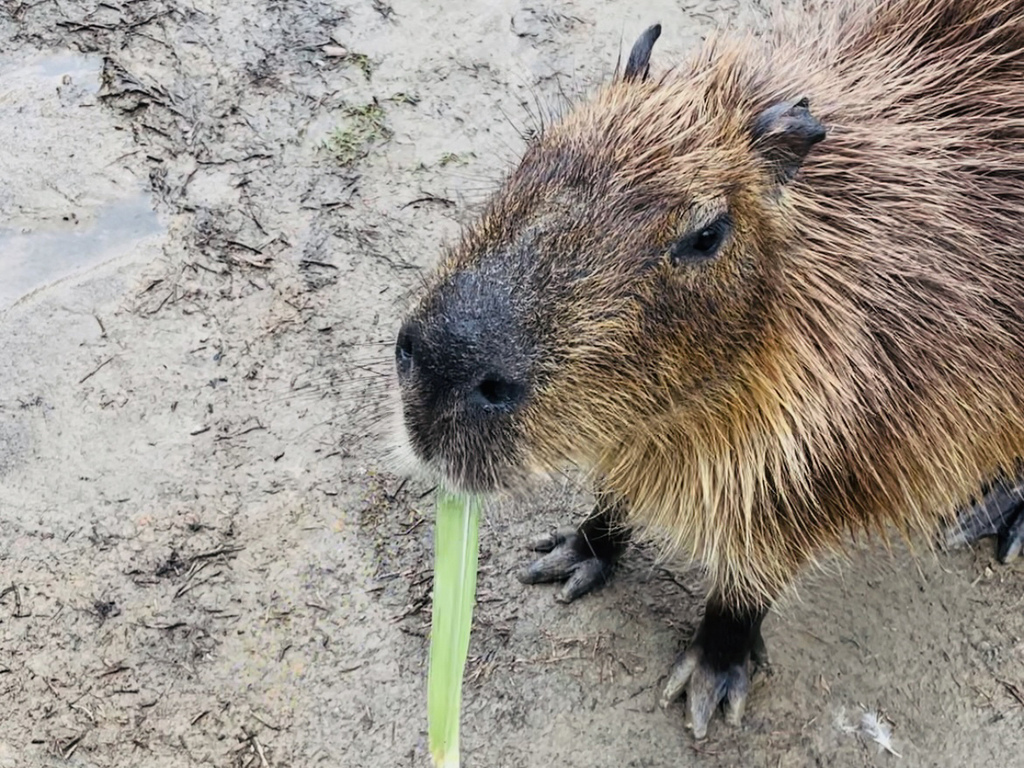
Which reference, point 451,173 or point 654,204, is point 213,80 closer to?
point 451,173

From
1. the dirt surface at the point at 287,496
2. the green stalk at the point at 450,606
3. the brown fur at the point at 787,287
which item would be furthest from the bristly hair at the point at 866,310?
the dirt surface at the point at 287,496

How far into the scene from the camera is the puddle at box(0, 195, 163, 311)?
3.95m

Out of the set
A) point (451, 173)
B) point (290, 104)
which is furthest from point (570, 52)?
point (290, 104)

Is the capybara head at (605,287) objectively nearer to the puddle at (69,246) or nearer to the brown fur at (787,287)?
the brown fur at (787,287)

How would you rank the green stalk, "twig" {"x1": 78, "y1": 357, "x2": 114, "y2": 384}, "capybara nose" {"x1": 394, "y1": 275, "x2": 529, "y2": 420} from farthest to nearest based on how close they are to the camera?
1. "twig" {"x1": 78, "y1": 357, "x2": 114, "y2": 384}
2. the green stalk
3. "capybara nose" {"x1": 394, "y1": 275, "x2": 529, "y2": 420}

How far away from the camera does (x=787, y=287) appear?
2270 millimetres

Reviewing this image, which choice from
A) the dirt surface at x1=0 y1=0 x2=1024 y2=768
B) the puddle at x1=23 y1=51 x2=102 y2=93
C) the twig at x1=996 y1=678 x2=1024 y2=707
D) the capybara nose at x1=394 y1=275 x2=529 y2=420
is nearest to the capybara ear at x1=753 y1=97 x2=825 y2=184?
the capybara nose at x1=394 y1=275 x2=529 y2=420

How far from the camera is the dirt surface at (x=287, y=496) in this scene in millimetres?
3049

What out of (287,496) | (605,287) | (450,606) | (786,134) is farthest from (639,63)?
(287,496)

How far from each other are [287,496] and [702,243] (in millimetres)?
1913

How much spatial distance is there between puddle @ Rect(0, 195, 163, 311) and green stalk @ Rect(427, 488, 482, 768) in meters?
2.37

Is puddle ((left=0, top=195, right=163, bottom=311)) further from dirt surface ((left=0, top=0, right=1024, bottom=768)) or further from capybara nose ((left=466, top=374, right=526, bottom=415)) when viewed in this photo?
capybara nose ((left=466, top=374, right=526, bottom=415))

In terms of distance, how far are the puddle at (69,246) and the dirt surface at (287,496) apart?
12mm

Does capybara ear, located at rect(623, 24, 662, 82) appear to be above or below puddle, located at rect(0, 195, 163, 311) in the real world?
above
